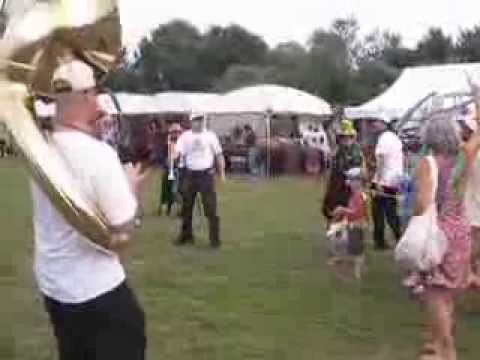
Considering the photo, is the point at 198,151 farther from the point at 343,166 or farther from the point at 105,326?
the point at 105,326

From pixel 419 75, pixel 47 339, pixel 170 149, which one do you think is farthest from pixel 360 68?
pixel 47 339

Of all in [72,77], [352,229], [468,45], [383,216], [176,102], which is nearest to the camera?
[72,77]

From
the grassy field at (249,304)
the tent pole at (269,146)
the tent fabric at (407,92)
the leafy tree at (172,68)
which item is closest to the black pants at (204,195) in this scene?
the grassy field at (249,304)

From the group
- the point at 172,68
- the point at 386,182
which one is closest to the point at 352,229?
the point at 386,182

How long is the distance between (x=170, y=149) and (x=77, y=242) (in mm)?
14305

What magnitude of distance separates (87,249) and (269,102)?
28.9m

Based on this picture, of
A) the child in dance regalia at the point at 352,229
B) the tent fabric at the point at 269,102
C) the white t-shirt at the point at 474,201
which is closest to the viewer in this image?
the white t-shirt at the point at 474,201

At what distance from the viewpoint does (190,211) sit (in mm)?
13633

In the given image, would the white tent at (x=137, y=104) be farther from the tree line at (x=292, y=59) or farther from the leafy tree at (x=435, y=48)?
the leafy tree at (x=435, y=48)

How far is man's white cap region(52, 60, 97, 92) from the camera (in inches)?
155

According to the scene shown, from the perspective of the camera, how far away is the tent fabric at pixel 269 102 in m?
32.8

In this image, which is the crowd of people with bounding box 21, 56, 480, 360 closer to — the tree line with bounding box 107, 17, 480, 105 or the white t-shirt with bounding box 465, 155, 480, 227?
the white t-shirt with bounding box 465, 155, 480, 227

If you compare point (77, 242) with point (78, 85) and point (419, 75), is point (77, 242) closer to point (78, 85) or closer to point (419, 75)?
point (78, 85)

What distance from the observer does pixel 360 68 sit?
63844 mm
